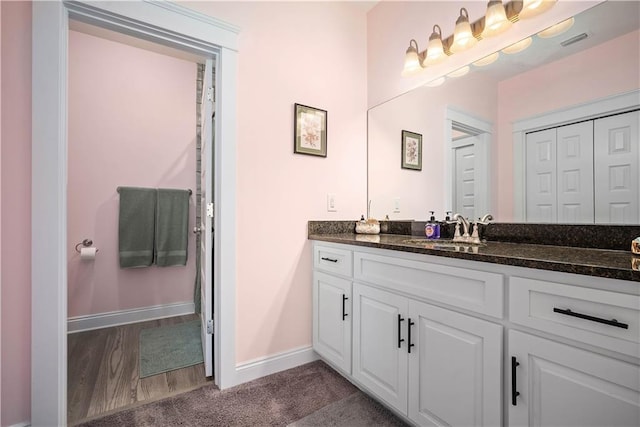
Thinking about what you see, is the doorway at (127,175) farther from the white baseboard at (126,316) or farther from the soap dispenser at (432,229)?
the soap dispenser at (432,229)

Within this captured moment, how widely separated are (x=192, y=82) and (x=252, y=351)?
8.75 ft

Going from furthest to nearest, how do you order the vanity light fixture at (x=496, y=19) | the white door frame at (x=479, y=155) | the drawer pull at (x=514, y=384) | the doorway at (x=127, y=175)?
the doorway at (x=127, y=175) → the white door frame at (x=479, y=155) → the vanity light fixture at (x=496, y=19) → the drawer pull at (x=514, y=384)

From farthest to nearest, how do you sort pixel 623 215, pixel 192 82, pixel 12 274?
pixel 192 82 < pixel 12 274 < pixel 623 215

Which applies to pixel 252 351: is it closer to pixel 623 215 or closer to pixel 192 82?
pixel 623 215

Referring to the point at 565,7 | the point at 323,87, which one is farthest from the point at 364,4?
the point at 565,7

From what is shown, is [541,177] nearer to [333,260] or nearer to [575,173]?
[575,173]

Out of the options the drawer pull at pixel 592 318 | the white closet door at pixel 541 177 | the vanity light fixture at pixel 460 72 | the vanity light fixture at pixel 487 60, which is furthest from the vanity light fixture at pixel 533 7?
the drawer pull at pixel 592 318

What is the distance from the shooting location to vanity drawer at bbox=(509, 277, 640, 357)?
72 cm

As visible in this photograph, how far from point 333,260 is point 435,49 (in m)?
1.44

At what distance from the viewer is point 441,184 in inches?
73.5

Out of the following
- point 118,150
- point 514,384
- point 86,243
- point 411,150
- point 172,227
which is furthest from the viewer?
point 172,227

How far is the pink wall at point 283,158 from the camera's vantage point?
1793 mm

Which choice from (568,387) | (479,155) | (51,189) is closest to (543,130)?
(479,155)

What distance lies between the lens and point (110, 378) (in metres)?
1.80
